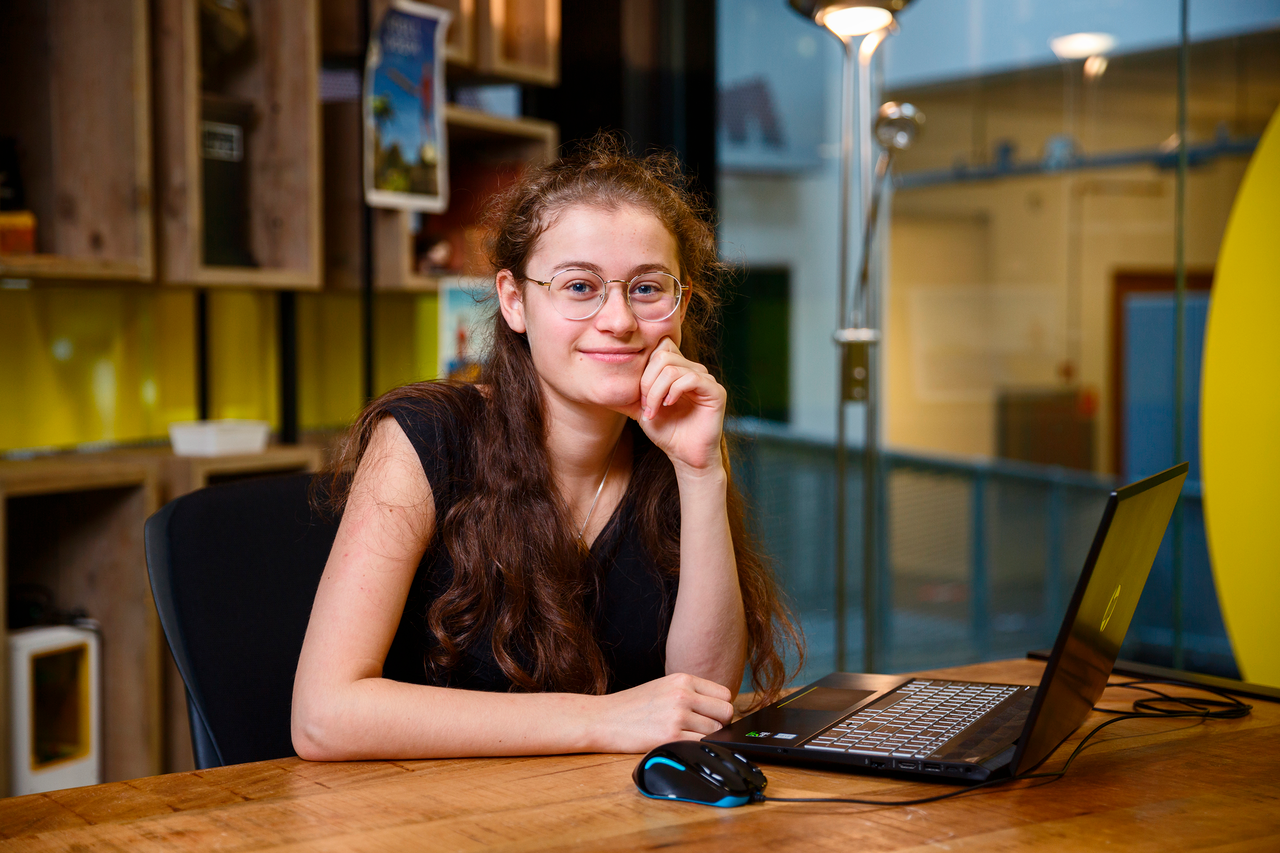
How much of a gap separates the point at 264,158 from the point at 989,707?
2.02m

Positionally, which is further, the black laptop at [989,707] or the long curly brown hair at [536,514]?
the long curly brown hair at [536,514]

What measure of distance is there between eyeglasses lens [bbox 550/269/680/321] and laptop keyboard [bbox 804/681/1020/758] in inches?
19.8

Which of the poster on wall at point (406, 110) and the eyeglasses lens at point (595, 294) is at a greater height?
the poster on wall at point (406, 110)

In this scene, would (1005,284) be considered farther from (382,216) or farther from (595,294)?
(595,294)

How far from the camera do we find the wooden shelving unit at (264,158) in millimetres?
2488

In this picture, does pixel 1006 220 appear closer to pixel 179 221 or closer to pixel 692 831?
pixel 179 221

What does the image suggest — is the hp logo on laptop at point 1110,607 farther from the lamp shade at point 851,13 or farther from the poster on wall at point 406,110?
the poster on wall at point 406,110

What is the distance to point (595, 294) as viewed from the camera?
134 centimetres

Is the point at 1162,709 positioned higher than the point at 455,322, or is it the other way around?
the point at 455,322

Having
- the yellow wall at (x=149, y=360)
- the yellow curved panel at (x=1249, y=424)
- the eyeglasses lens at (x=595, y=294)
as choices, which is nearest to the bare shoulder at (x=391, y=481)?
the eyeglasses lens at (x=595, y=294)

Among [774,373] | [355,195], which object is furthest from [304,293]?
[774,373]

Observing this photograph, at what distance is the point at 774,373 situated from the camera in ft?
12.3

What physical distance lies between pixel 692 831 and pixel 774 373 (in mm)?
2907

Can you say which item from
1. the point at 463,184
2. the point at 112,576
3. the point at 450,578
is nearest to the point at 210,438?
the point at 112,576
